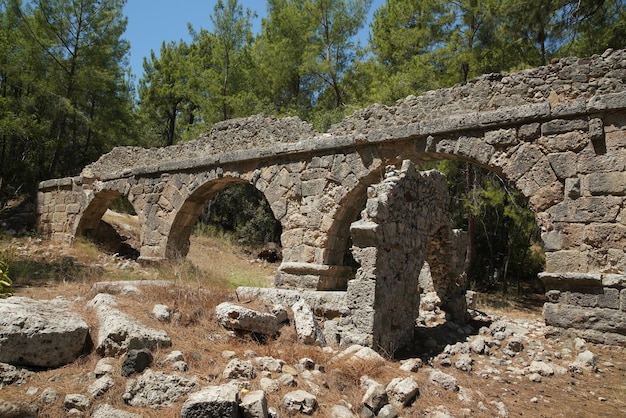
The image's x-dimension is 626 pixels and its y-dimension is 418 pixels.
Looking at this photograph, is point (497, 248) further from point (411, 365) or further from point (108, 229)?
point (108, 229)

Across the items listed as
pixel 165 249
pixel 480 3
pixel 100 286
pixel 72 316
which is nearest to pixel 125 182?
pixel 165 249

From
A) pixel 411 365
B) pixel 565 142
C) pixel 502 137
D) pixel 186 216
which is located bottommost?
pixel 411 365

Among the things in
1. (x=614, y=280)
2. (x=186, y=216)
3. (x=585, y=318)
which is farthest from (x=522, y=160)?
(x=186, y=216)

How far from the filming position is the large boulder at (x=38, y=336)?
3682 mm

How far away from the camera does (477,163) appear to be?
7062 mm

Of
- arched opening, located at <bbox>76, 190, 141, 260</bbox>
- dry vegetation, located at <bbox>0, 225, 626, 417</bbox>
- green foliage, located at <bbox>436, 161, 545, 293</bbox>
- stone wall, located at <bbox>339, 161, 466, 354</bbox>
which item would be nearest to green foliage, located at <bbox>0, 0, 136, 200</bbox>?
arched opening, located at <bbox>76, 190, 141, 260</bbox>

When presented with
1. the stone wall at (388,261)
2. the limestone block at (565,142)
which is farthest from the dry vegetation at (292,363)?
the limestone block at (565,142)

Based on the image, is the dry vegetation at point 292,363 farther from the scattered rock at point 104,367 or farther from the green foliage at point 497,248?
the green foliage at point 497,248

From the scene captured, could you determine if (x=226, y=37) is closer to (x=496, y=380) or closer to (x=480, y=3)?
(x=480, y=3)

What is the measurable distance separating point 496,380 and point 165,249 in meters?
7.89

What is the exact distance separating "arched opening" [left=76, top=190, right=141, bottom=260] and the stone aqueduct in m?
3.14

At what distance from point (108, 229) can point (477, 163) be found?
11515 millimetres

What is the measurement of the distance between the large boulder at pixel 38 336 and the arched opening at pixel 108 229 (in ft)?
29.7

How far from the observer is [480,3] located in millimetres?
12164
